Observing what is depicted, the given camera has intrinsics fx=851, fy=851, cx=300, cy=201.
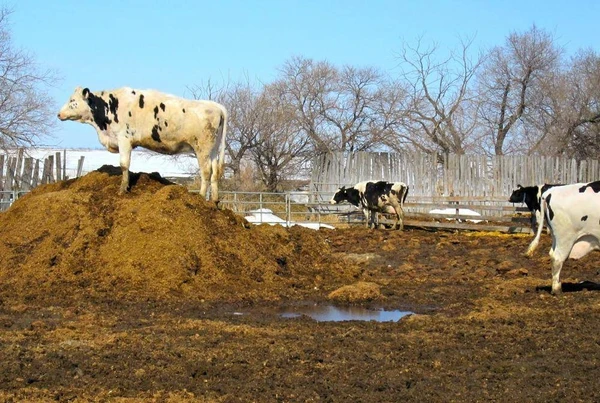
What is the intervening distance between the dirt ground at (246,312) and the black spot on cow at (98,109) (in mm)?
947

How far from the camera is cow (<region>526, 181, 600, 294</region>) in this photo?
38.6 ft

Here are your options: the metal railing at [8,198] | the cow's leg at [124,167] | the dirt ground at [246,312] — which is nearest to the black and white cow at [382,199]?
the dirt ground at [246,312]

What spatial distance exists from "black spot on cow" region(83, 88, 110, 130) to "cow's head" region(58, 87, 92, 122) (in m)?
0.07

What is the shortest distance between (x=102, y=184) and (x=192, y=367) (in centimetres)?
851

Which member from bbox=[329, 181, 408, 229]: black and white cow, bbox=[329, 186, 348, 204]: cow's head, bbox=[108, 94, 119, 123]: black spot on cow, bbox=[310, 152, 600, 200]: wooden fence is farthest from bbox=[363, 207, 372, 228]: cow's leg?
bbox=[108, 94, 119, 123]: black spot on cow

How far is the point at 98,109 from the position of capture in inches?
601

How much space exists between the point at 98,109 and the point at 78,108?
0.44 m

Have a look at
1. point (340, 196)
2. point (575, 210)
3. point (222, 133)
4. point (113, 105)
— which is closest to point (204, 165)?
point (222, 133)

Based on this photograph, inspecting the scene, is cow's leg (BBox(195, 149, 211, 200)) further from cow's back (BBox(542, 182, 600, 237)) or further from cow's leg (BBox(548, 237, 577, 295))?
cow's leg (BBox(548, 237, 577, 295))

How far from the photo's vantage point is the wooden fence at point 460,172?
28.6 metres

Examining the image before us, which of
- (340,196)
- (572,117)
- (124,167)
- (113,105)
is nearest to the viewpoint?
(124,167)

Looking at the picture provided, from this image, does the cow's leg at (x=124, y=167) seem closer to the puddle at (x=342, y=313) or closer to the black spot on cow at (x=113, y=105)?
the black spot on cow at (x=113, y=105)

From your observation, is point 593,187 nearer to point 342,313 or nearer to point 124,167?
point 342,313

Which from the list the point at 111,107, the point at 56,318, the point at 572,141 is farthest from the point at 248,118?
the point at 56,318
